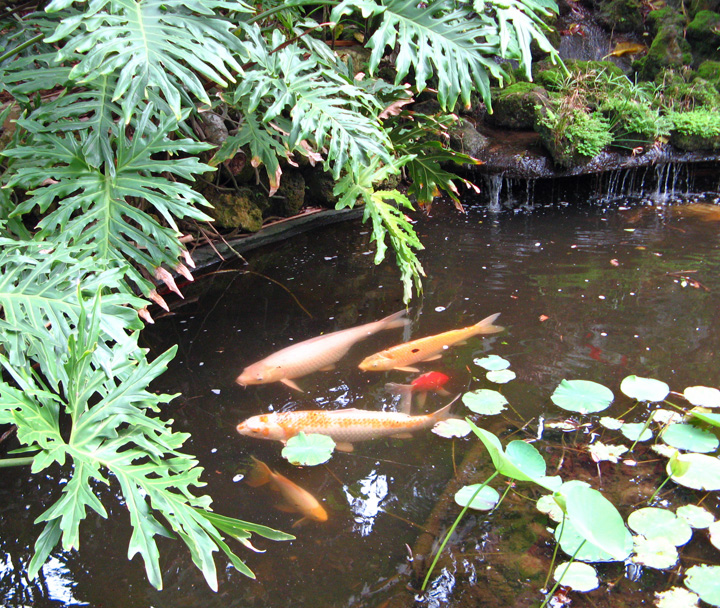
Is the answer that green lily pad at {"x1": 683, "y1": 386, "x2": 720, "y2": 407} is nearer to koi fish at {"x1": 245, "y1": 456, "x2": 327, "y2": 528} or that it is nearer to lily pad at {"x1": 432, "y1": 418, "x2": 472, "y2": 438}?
lily pad at {"x1": 432, "y1": 418, "x2": 472, "y2": 438}

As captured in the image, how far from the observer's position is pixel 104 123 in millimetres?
2682

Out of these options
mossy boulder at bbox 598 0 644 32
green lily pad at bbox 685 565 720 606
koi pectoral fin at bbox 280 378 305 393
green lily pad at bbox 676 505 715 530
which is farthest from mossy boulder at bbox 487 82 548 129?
green lily pad at bbox 685 565 720 606

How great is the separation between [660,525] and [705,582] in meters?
0.26

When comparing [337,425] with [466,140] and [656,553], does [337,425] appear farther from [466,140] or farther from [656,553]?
[466,140]

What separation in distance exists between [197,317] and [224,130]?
1860mm

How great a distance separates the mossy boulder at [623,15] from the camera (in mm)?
9047

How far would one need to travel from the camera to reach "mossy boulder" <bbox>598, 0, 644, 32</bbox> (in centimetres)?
905

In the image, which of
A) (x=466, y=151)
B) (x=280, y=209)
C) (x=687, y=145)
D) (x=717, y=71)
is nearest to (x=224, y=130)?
(x=280, y=209)

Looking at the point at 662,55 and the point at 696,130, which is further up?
the point at 662,55

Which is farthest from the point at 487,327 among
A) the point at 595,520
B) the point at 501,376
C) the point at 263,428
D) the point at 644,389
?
the point at 595,520

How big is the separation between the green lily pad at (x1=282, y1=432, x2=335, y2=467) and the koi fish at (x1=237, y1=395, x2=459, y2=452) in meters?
0.06

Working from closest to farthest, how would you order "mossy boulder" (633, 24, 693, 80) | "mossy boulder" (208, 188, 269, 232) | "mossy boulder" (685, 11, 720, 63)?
"mossy boulder" (208, 188, 269, 232)
"mossy boulder" (633, 24, 693, 80)
"mossy boulder" (685, 11, 720, 63)

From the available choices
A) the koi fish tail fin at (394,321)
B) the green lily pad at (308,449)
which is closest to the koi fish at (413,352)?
the koi fish tail fin at (394,321)

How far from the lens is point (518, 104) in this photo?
22.6 ft
